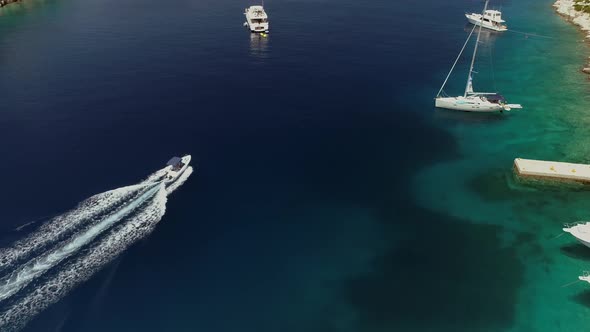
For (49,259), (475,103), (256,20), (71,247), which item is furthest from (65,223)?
(256,20)

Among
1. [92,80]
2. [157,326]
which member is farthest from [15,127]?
[157,326]

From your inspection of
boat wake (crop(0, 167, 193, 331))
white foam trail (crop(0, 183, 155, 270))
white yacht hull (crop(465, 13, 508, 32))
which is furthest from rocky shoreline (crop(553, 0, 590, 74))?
white foam trail (crop(0, 183, 155, 270))

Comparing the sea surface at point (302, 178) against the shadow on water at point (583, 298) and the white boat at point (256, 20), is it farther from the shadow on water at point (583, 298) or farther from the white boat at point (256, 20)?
the white boat at point (256, 20)

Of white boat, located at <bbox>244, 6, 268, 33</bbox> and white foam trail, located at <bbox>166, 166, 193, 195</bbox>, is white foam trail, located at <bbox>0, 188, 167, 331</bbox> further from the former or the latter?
white boat, located at <bbox>244, 6, 268, 33</bbox>

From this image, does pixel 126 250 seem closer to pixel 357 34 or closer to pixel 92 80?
pixel 92 80

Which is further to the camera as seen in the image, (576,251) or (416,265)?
(576,251)

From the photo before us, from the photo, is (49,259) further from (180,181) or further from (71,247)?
(180,181)
